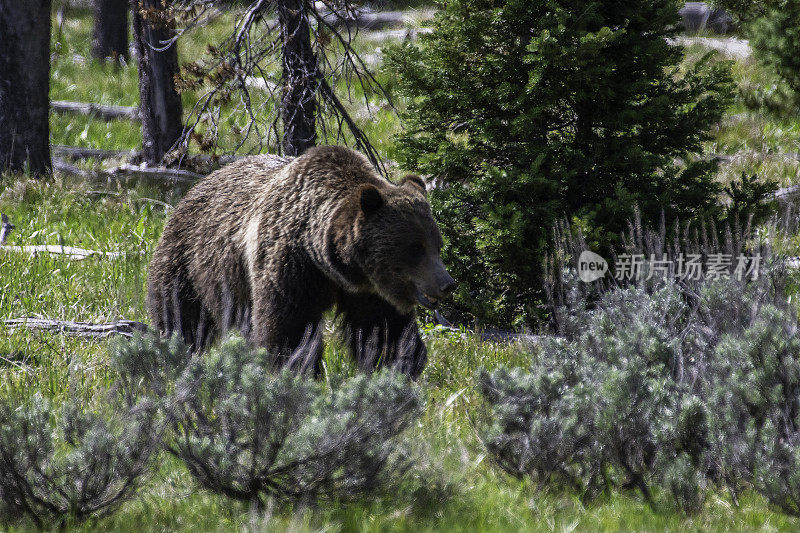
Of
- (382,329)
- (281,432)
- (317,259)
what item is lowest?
(281,432)

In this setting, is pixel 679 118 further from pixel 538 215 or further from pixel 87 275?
pixel 87 275

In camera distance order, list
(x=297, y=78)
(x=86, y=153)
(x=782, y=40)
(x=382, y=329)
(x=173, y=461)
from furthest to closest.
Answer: (x=86, y=153) < (x=782, y=40) < (x=297, y=78) < (x=382, y=329) < (x=173, y=461)

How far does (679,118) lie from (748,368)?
3.33 m

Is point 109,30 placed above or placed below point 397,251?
above

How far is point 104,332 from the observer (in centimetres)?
580

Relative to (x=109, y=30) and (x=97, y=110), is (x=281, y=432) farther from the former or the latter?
(x=109, y=30)

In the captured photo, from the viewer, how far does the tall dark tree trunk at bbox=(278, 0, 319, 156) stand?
7113 millimetres

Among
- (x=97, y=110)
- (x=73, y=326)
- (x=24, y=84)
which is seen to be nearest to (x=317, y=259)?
(x=73, y=326)

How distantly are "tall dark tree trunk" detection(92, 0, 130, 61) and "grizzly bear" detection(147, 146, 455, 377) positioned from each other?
47.7 feet

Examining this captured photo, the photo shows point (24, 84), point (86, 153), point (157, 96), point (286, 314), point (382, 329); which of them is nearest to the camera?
point (286, 314)

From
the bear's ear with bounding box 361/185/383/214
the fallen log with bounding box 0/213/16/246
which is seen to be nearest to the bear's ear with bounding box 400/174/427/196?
the bear's ear with bounding box 361/185/383/214

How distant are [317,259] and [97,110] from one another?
11306 mm

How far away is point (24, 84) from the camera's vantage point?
9.73 m

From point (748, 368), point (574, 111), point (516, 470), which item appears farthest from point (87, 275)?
point (748, 368)
